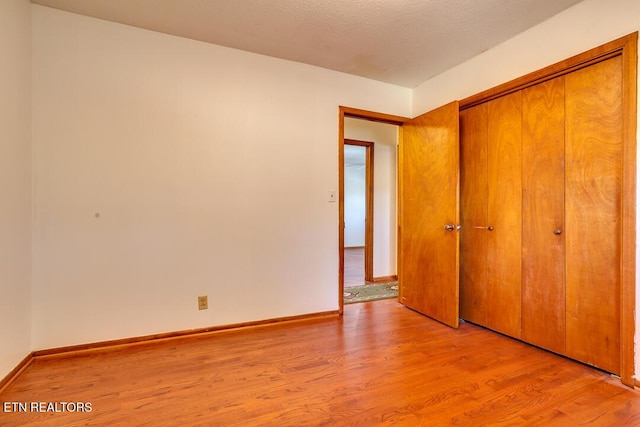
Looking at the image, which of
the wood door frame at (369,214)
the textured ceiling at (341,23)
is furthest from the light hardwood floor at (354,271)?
the textured ceiling at (341,23)

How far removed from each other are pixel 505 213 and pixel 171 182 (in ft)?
9.03

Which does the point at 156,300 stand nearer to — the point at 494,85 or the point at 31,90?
the point at 31,90

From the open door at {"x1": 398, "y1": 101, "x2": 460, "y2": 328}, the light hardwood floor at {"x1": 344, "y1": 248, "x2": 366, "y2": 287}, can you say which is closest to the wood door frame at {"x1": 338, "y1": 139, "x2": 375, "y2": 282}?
the light hardwood floor at {"x1": 344, "y1": 248, "x2": 366, "y2": 287}

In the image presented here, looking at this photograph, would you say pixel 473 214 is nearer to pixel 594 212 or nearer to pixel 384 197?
pixel 594 212

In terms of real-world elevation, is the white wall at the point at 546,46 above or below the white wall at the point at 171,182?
above

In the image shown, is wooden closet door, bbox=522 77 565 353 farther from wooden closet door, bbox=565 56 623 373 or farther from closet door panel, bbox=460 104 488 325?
closet door panel, bbox=460 104 488 325

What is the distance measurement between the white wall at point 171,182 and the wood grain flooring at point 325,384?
14.8 inches

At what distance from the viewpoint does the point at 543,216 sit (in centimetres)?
216

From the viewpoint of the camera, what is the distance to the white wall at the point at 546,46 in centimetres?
176

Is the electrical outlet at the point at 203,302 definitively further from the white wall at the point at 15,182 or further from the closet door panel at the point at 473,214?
the closet door panel at the point at 473,214

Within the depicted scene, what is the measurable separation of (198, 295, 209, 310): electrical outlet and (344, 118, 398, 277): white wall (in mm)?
2573

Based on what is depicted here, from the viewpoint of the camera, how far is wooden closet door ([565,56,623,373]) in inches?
70.4

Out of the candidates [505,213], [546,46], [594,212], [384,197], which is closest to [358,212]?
[384,197]

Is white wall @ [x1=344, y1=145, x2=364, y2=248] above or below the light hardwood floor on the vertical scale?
above
